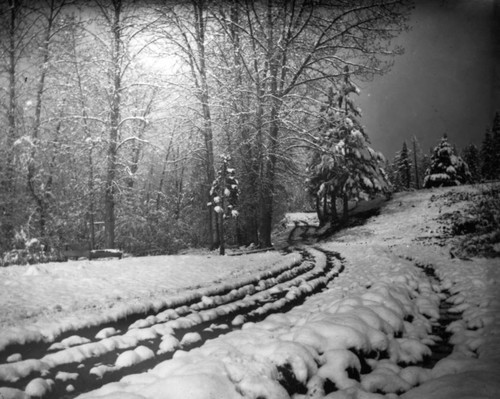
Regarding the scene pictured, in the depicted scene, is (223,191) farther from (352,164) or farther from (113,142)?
(352,164)

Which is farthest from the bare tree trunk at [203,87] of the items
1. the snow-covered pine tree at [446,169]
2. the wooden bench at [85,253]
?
the snow-covered pine tree at [446,169]

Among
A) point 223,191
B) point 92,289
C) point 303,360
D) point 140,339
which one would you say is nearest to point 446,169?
point 223,191

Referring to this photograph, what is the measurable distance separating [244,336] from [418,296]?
329 cm

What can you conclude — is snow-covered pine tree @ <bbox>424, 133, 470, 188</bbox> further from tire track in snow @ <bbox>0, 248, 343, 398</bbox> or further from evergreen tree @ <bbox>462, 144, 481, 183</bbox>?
tire track in snow @ <bbox>0, 248, 343, 398</bbox>

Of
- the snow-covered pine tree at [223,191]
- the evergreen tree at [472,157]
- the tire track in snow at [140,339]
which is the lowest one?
the tire track in snow at [140,339]

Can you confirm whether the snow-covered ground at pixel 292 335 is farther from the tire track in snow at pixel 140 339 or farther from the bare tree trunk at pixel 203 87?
the bare tree trunk at pixel 203 87

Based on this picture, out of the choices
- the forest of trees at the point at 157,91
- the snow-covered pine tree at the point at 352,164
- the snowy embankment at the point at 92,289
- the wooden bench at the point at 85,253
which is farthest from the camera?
the snow-covered pine tree at the point at 352,164

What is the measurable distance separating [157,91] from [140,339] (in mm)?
11457

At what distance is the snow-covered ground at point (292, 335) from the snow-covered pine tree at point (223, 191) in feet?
16.6

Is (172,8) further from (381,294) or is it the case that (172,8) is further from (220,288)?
(381,294)

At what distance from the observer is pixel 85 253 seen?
35.4ft

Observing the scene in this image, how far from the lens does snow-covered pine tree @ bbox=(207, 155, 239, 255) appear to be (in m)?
11.8

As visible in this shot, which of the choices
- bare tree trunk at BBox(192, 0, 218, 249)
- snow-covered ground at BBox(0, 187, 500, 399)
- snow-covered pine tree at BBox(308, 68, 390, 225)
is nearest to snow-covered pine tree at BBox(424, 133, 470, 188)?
snow-covered pine tree at BBox(308, 68, 390, 225)

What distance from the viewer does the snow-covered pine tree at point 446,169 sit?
30125mm
